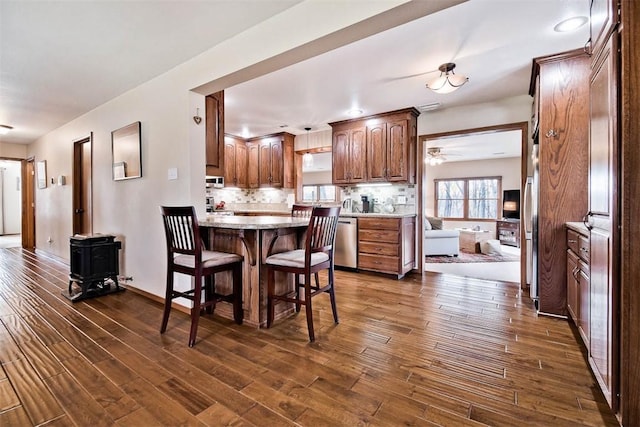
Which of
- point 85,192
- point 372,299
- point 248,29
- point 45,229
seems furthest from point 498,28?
point 45,229

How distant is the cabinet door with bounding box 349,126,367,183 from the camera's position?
15.5 ft

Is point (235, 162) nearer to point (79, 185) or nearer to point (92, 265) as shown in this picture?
point (79, 185)

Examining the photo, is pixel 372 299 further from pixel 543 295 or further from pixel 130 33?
pixel 130 33

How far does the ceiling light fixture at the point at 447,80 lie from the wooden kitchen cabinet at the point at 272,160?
3.35 m

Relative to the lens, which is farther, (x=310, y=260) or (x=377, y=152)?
(x=377, y=152)

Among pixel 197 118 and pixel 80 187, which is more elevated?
pixel 197 118

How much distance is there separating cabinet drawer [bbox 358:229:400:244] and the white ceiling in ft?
5.81

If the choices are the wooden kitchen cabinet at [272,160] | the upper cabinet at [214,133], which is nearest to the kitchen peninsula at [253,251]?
the upper cabinet at [214,133]

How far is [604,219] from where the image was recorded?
146 cm

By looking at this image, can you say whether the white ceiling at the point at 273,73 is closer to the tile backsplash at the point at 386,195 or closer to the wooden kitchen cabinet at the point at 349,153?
the wooden kitchen cabinet at the point at 349,153

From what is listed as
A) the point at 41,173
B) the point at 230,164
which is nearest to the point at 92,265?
the point at 230,164

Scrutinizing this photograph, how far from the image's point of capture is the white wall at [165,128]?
1970mm

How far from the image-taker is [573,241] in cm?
238

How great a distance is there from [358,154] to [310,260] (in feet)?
9.59
